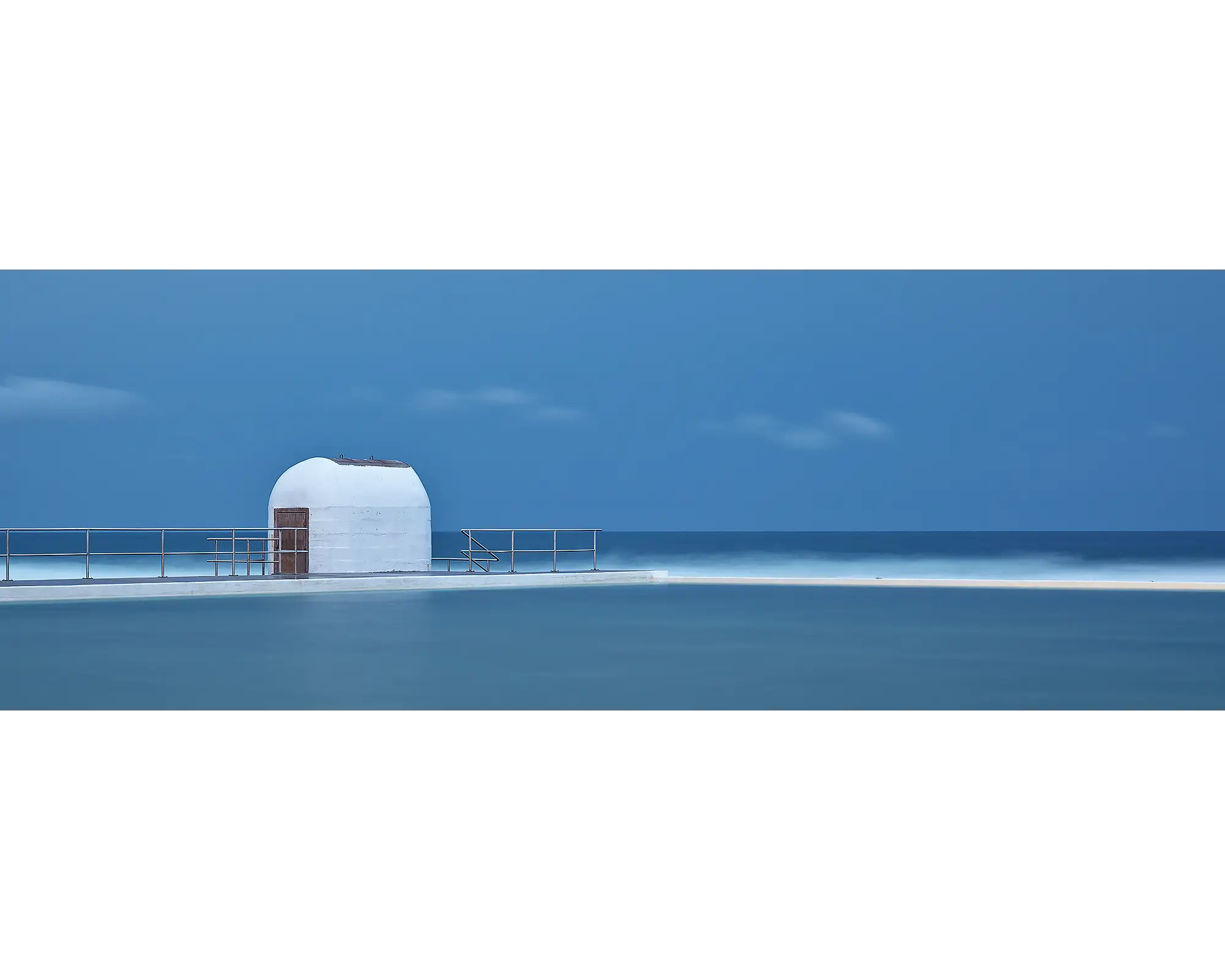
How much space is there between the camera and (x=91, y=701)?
31.1ft

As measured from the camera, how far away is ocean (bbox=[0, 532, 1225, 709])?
9.92 m

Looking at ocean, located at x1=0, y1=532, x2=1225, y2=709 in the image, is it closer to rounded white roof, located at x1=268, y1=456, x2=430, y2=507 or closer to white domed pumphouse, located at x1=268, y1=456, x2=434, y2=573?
white domed pumphouse, located at x1=268, y1=456, x2=434, y2=573

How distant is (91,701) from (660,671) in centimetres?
473

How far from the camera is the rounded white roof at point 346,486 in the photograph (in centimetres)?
2311

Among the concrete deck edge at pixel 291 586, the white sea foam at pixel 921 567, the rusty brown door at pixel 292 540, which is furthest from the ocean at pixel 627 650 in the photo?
the white sea foam at pixel 921 567

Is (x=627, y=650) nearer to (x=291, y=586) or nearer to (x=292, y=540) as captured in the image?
(x=291, y=586)

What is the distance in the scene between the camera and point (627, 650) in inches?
516

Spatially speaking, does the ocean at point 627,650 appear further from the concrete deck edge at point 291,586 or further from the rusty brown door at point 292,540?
the rusty brown door at point 292,540

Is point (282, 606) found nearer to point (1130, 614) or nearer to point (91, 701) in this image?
point (91, 701)

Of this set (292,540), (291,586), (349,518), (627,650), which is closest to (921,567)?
(349,518)

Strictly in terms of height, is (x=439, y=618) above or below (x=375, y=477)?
below

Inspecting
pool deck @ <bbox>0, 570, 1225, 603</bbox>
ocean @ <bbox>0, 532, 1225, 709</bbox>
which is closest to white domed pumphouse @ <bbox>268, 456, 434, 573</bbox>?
pool deck @ <bbox>0, 570, 1225, 603</bbox>

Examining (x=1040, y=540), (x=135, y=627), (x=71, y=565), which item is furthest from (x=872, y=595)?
(x=1040, y=540)

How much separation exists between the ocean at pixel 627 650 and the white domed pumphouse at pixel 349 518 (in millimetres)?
2575
